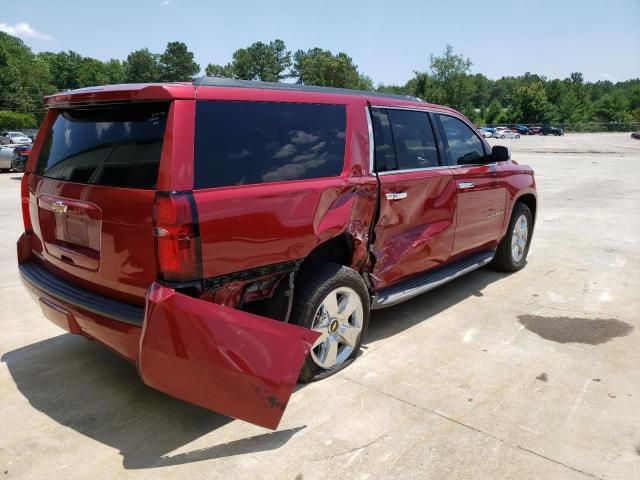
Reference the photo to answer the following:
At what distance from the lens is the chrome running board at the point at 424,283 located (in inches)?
157

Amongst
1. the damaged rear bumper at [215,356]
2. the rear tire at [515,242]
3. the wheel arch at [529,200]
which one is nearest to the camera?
the damaged rear bumper at [215,356]

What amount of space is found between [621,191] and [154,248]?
1427cm

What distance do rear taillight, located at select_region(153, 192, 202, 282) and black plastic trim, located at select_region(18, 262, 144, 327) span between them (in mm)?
300

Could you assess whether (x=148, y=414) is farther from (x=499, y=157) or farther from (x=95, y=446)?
(x=499, y=157)

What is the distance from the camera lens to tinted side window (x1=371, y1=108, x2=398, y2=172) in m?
3.88

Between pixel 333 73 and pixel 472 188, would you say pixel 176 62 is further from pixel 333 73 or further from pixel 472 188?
pixel 472 188

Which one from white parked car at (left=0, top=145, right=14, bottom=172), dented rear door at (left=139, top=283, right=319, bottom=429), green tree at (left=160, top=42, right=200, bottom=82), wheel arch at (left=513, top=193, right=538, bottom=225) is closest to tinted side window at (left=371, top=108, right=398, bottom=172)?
dented rear door at (left=139, top=283, right=319, bottom=429)

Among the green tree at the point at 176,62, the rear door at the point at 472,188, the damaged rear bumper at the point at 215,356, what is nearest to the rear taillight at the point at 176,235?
the damaged rear bumper at the point at 215,356

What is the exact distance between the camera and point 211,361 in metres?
2.57

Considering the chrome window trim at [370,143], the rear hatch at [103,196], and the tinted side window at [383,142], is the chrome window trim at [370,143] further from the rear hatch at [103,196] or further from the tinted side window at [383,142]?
the rear hatch at [103,196]

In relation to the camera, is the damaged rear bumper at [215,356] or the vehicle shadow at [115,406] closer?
the damaged rear bumper at [215,356]

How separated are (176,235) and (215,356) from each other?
25.0 inches

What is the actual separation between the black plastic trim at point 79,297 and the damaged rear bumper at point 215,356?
0.05 metres

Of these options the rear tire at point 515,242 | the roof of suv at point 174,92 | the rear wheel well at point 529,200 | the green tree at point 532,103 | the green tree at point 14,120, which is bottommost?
the rear tire at point 515,242
